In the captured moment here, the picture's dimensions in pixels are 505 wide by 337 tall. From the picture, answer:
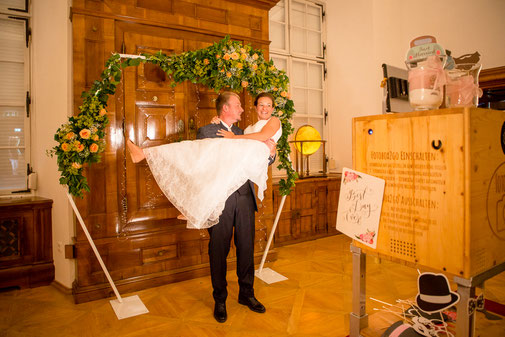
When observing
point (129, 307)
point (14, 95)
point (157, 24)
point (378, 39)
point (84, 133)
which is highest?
point (378, 39)

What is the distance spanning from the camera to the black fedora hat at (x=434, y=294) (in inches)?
51.1

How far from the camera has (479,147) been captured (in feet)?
3.70

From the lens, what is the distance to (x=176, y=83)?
3146mm

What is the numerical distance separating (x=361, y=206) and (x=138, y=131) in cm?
235

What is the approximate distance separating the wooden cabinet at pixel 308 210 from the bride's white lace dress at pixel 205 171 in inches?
76.4

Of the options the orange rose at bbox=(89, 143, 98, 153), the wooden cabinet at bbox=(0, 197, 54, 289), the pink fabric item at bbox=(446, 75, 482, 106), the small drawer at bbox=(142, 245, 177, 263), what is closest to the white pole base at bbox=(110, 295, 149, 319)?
the small drawer at bbox=(142, 245, 177, 263)

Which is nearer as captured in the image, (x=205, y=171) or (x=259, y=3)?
(x=205, y=171)

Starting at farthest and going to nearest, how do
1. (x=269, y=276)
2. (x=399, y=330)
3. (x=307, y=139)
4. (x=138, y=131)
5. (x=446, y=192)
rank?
(x=307, y=139)
(x=269, y=276)
(x=138, y=131)
(x=399, y=330)
(x=446, y=192)

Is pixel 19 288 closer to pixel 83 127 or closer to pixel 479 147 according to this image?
pixel 83 127

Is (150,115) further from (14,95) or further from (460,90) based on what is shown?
(460,90)

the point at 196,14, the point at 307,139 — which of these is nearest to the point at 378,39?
the point at 307,139

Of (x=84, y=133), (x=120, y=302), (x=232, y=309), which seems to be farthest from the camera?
(x=120, y=302)

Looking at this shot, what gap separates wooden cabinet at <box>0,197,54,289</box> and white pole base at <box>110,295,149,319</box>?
3.40ft

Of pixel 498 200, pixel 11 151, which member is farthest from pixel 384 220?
pixel 11 151
